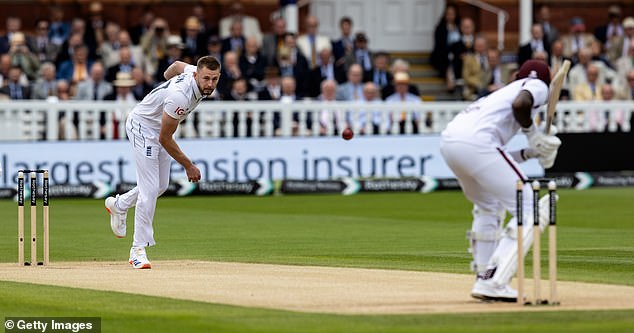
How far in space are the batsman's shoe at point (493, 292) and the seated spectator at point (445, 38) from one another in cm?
2130

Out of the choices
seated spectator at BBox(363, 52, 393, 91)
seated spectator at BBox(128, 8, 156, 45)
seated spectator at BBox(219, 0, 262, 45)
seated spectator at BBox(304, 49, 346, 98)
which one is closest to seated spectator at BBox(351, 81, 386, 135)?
seated spectator at BBox(304, 49, 346, 98)

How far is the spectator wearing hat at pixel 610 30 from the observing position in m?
33.2

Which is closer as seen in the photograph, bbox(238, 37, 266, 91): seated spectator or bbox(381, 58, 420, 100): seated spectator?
bbox(238, 37, 266, 91): seated spectator

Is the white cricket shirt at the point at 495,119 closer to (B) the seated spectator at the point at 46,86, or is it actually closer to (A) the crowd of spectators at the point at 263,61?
(A) the crowd of spectators at the point at 263,61

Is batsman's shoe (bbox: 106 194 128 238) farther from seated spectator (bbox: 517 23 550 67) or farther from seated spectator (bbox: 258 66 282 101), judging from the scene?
seated spectator (bbox: 517 23 550 67)

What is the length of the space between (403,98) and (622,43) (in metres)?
6.02

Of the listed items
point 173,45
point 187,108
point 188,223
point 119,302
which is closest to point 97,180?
point 173,45

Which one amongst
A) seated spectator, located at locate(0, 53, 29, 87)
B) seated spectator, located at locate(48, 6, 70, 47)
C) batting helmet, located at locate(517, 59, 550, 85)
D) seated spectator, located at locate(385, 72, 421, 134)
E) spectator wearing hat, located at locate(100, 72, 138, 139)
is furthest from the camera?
seated spectator, located at locate(48, 6, 70, 47)

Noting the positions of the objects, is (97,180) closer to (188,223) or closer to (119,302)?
(188,223)

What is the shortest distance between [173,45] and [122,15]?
19.1 ft

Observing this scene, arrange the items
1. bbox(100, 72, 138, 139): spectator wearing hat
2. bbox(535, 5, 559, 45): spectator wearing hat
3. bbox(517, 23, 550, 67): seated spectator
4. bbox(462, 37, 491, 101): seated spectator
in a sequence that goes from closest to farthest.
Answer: bbox(100, 72, 138, 139): spectator wearing hat, bbox(462, 37, 491, 101): seated spectator, bbox(517, 23, 550, 67): seated spectator, bbox(535, 5, 559, 45): spectator wearing hat

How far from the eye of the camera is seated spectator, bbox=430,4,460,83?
3279cm

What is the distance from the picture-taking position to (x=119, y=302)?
11672 mm

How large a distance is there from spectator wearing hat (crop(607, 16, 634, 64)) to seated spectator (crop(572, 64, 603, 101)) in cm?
206
